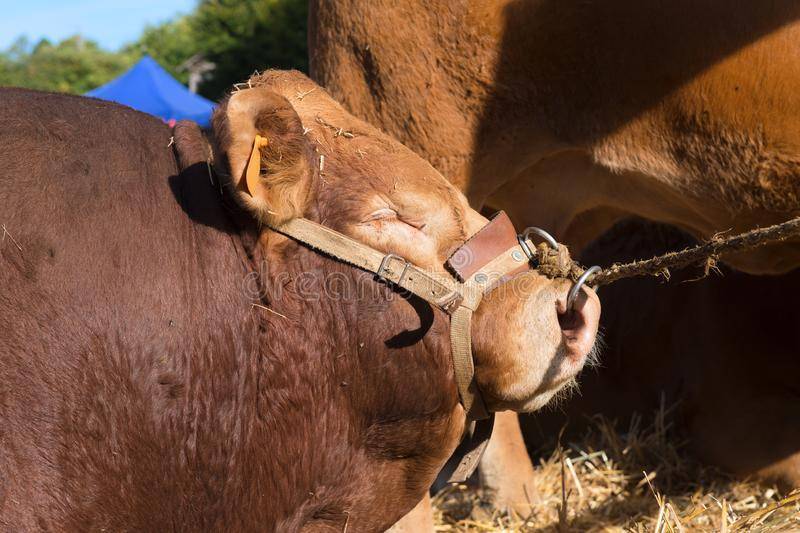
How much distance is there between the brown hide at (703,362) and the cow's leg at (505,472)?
41cm

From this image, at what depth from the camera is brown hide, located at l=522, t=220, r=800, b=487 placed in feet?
13.9

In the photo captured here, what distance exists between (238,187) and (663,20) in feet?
6.19

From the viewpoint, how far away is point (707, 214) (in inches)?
136

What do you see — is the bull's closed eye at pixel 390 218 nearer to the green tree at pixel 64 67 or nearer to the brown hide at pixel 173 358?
the brown hide at pixel 173 358

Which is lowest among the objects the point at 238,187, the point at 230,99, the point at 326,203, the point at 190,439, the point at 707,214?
the point at 707,214

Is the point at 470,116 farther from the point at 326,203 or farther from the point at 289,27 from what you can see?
the point at 289,27

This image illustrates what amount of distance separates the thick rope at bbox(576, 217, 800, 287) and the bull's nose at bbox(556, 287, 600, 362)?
0.36 ft

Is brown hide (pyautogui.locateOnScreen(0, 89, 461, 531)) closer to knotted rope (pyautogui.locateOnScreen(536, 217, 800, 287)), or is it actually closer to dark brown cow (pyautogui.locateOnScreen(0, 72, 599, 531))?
dark brown cow (pyautogui.locateOnScreen(0, 72, 599, 531))

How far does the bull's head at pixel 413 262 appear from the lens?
7.27 ft

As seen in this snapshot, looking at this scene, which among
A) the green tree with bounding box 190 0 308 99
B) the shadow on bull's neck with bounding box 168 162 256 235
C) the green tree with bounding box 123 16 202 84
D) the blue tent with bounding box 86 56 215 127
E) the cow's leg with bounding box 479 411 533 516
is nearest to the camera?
the shadow on bull's neck with bounding box 168 162 256 235

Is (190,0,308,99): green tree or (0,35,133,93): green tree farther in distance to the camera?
(0,35,133,93): green tree

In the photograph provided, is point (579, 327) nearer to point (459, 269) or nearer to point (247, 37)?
point (459, 269)

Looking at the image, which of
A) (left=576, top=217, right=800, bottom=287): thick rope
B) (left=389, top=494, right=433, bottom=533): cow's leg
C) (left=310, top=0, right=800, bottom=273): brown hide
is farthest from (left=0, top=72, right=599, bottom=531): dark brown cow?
(left=310, top=0, right=800, bottom=273): brown hide

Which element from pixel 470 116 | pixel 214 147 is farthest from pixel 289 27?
pixel 214 147
